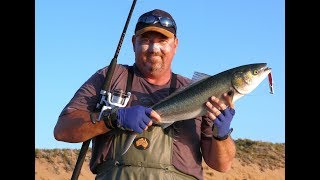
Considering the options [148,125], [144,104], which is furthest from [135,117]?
[144,104]

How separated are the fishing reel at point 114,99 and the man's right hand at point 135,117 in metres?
0.14

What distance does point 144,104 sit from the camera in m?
5.77

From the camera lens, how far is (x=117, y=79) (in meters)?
5.85

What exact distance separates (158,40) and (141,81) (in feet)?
1.60

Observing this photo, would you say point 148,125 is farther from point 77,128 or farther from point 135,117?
point 77,128

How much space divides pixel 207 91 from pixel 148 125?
703mm

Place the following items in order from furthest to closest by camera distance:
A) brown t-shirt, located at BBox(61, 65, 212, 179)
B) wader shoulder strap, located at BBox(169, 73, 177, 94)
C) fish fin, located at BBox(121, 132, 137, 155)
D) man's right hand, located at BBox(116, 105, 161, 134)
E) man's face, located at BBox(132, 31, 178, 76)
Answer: wader shoulder strap, located at BBox(169, 73, 177, 94)
man's face, located at BBox(132, 31, 178, 76)
brown t-shirt, located at BBox(61, 65, 212, 179)
fish fin, located at BBox(121, 132, 137, 155)
man's right hand, located at BBox(116, 105, 161, 134)

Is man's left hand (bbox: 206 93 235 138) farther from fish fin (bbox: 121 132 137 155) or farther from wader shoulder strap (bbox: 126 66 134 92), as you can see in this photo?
wader shoulder strap (bbox: 126 66 134 92)

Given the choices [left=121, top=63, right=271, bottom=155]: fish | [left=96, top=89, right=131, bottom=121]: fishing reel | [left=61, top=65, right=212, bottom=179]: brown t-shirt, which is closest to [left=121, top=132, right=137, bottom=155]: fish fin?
[left=121, top=63, right=271, bottom=155]: fish

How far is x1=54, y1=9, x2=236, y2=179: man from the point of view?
5387 mm

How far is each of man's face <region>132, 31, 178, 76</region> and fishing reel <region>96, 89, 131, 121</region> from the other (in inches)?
16.9

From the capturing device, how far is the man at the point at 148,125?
17.7 ft

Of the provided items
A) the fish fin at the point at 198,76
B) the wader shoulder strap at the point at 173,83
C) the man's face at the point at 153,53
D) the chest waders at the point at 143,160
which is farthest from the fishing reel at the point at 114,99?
the fish fin at the point at 198,76
